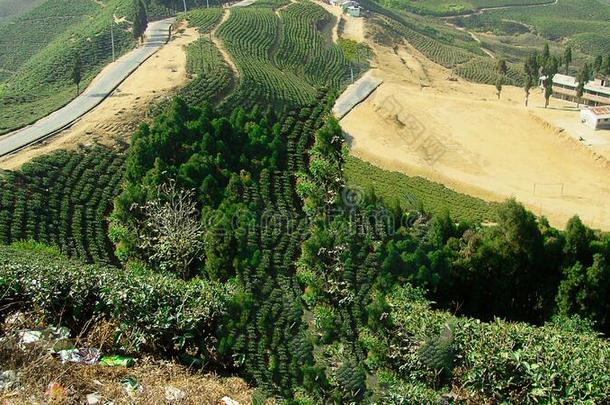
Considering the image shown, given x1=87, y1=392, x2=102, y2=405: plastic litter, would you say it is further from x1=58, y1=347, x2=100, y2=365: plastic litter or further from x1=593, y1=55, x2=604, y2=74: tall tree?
x1=593, y1=55, x2=604, y2=74: tall tree

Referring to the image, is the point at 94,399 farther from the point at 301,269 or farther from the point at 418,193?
the point at 418,193

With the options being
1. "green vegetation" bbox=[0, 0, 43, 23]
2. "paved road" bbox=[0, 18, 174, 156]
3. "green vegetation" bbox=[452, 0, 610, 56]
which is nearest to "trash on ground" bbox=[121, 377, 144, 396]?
"paved road" bbox=[0, 18, 174, 156]

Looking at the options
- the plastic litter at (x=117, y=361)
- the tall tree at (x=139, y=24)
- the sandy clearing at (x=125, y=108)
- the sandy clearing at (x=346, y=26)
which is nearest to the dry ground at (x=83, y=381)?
the plastic litter at (x=117, y=361)

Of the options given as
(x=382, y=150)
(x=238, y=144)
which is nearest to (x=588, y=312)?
(x=238, y=144)

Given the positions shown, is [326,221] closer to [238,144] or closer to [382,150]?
[238,144]

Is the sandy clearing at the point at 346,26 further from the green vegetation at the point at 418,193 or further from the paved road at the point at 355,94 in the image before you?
the green vegetation at the point at 418,193

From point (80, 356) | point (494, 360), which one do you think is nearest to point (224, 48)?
point (494, 360)
